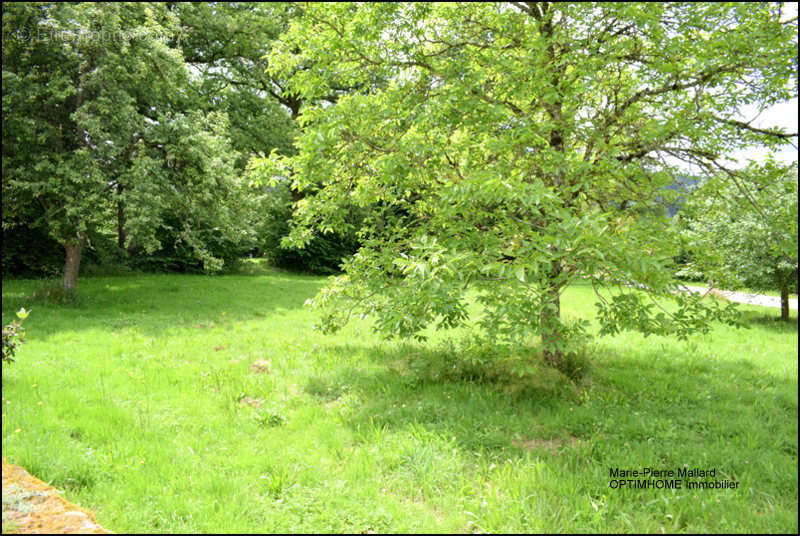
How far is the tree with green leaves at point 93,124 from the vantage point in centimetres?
962

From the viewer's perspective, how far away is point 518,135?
5.42m

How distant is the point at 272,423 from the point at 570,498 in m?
3.21

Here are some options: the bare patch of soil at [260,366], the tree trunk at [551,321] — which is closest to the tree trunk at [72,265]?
the bare patch of soil at [260,366]

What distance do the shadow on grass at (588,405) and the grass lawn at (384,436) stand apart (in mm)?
29

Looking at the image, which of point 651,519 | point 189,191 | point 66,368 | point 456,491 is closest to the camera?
point 651,519

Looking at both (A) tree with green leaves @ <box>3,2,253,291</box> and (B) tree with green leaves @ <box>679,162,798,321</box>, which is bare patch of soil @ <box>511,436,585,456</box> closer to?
(B) tree with green leaves @ <box>679,162,798,321</box>

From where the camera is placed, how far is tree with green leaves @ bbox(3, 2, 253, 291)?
9.62 m

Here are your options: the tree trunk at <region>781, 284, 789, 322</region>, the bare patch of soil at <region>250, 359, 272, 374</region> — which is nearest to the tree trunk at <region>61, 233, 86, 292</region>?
the bare patch of soil at <region>250, 359, 272, 374</region>

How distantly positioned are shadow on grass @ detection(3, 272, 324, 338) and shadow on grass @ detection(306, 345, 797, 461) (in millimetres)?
5803

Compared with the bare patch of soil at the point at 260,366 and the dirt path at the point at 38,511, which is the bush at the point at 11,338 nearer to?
the dirt path at the point at 38,511

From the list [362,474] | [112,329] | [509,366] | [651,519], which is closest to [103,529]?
[362,474]

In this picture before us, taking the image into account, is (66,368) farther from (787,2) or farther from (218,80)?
(218,80)

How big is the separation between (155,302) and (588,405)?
1157 centimetres

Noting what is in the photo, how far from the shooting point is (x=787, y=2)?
4980mm
